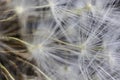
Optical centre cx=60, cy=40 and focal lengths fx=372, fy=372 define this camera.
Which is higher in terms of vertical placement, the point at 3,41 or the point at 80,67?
the point at 3,41

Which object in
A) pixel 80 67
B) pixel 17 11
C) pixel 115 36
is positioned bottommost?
pixel 80 67

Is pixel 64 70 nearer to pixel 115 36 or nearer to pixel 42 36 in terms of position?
pixel 42 36

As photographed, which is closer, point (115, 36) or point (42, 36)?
point (42, 36)

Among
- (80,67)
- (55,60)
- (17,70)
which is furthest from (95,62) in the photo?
(17,70)

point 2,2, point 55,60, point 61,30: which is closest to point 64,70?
point 55,60

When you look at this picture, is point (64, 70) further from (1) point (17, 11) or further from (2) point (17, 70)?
(1) point (17, 11)

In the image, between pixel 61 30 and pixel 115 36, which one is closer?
pixel 61 30
